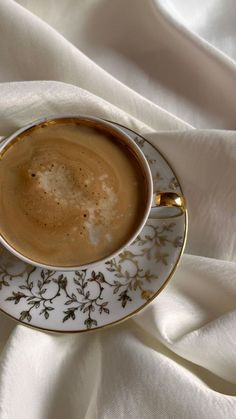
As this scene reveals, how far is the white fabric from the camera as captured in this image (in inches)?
26.6

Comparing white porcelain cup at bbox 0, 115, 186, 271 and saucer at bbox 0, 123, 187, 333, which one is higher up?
white porcelain cup at bbox 0, 115, 186, 271

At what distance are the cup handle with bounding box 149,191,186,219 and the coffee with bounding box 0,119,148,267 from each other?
22 millimetres

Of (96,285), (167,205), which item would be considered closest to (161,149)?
(167,205)

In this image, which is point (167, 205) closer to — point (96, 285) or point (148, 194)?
point (148, 194)

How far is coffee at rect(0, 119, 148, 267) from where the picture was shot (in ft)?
2.35

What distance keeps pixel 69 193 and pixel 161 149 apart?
18cm

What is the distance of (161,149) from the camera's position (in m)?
0.82

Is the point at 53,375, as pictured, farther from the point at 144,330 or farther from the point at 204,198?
the point at 204,198

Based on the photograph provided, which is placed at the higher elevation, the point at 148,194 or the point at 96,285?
the point at 148,194

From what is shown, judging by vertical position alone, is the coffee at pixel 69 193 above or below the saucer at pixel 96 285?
above

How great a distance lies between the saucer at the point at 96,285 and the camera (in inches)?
27.7

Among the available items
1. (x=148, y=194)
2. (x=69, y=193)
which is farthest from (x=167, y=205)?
(x=69, y=193)

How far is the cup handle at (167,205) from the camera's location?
0.75m

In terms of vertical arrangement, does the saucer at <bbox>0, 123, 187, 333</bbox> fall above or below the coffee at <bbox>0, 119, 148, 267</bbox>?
below
